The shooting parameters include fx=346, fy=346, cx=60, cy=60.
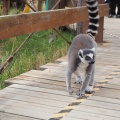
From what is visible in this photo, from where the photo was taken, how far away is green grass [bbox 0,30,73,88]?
5.63m

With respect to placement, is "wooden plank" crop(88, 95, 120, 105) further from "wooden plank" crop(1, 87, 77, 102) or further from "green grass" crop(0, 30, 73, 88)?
"green grass" crop(0, 30, 73, 88)

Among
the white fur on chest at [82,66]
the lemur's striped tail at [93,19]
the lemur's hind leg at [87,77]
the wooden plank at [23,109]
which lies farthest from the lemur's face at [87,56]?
the lemur's striped tail at [93,19]

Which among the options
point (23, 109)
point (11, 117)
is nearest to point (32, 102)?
point (23, 109)

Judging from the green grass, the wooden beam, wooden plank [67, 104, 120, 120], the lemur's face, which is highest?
the wooden beam

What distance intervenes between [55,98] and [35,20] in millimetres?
1087

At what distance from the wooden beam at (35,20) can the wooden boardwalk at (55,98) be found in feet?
2.32

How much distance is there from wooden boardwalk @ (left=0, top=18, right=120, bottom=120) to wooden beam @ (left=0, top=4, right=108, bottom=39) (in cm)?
71

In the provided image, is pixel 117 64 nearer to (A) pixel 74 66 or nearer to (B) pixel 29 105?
(A) pixel 74 66

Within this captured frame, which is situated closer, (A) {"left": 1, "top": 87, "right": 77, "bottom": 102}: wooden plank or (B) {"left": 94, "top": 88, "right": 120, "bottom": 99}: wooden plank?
(A) {"left": 1, "top": 87, "right": 77, "bottom": 102}: wooden plank

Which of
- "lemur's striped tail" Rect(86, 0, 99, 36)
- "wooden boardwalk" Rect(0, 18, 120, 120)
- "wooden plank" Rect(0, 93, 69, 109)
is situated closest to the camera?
"wooden boardwalk" Rect(0, 18, 120, 120)

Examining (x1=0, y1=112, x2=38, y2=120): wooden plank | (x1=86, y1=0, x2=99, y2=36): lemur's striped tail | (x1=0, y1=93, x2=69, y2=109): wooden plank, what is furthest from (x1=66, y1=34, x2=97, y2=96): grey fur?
(x1=0, y1=112, x2=38, y2=120): wooden plank

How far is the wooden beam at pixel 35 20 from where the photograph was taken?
12.3ft

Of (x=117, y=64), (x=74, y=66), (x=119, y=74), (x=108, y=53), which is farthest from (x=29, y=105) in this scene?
(x=108, y=53)

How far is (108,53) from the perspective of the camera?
682 cm
